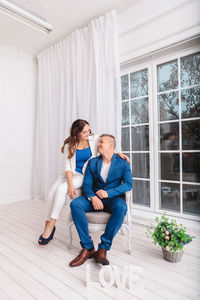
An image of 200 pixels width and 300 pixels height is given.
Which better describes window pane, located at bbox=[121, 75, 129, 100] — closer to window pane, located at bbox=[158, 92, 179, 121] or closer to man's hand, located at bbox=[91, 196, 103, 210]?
window pane, located at bbox=[158, 92, 179, 121]

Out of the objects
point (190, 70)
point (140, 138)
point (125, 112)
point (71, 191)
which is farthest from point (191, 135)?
point (71, 191)

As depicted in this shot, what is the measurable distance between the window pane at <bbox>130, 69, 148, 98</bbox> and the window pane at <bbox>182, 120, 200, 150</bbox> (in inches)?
31.9

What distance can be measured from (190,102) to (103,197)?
1.73 m

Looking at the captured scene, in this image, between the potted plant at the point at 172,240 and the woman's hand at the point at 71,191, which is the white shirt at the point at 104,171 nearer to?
the woman's hand at the point at 71,191

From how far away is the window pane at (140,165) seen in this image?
3.13 m

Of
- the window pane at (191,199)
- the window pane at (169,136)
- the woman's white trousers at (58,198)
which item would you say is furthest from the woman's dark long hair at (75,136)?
the window pane at (191,199)

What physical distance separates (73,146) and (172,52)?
1843mm

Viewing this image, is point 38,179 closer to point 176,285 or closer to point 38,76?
point 38,76

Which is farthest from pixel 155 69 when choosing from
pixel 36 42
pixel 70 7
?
pixel 36 42

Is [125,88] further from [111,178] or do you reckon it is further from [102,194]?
[102,194]

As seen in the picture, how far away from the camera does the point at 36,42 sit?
159 inches

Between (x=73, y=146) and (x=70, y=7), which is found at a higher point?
(x=70, y=7)

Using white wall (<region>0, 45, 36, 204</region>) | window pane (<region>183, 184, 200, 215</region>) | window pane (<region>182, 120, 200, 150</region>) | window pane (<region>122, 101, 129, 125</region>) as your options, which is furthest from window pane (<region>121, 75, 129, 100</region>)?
white wall (<region>0, 45, 36, 204</region>)

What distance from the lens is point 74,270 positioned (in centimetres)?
178
